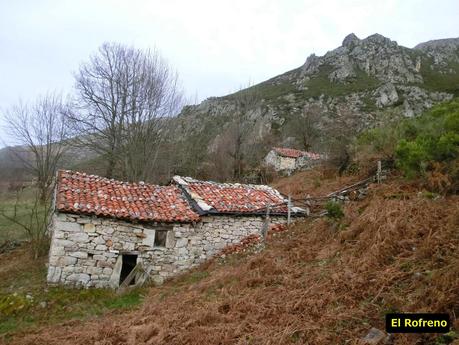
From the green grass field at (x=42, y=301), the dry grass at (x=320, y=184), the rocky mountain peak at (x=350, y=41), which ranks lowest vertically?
the green grass field at (x=42, y=301)

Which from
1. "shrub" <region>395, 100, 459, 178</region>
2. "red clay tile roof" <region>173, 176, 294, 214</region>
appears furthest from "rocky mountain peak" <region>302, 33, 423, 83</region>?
"shrub" <region>395, 100, 459, 178</region>

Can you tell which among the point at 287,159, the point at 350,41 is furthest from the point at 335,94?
the point at 287,159

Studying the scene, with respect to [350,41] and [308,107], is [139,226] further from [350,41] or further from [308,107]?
[350,41]

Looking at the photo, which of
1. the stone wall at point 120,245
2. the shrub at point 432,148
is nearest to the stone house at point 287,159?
the stone wall at point 120,245

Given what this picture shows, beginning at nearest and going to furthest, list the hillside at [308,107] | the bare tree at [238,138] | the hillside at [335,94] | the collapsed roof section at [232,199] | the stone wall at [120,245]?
the stone wall at [120,245]
the collapsed roof section at [232,199]
the hillside at [308,107]
the bare tree at [238,138]
the hillside at [335,94]

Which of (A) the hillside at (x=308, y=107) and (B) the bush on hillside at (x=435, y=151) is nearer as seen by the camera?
(B) the bush on hillside at (x=435, y=151)

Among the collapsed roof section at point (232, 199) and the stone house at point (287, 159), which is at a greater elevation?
the stone house at point (287, 159)

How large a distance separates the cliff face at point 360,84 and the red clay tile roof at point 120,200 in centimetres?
2279

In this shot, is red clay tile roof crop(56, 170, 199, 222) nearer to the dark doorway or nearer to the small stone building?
the small stone building

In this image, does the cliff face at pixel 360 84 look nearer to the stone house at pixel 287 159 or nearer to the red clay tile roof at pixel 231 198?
Result: the stone house at pixel 287 159

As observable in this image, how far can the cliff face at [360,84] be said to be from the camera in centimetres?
4706

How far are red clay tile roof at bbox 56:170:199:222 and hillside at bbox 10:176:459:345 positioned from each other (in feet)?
9.35

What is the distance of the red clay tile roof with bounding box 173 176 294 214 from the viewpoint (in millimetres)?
10727

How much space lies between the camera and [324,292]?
4883mm
